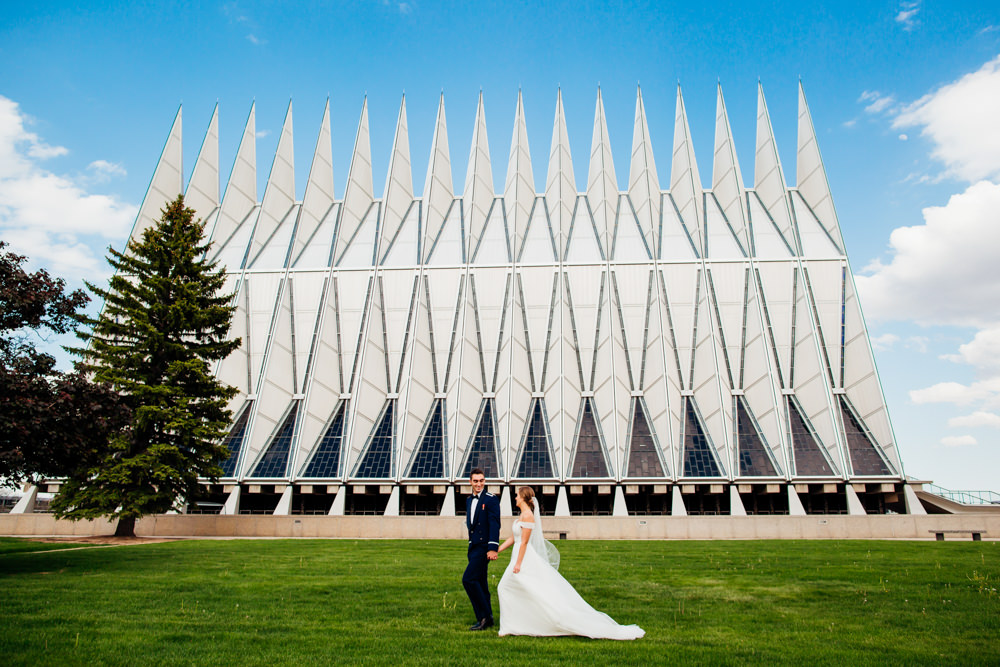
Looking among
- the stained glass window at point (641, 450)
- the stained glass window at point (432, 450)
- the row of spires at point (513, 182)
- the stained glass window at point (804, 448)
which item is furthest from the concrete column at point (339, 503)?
the stained glass window at point (804, 448)

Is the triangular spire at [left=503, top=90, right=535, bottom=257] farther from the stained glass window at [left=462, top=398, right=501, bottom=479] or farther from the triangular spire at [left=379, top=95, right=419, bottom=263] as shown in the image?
the stained glass window at [left=462, top=398, right=501, bottom=479]

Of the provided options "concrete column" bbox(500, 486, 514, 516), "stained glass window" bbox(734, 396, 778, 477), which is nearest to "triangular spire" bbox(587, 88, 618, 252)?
"stained glass window" bbox(734, 396, 778, 477)

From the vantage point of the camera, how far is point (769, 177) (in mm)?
43062

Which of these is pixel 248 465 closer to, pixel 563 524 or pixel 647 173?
pixel 563 524

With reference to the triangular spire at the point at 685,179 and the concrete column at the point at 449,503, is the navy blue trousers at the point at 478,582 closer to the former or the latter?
the concrete column at the point at 449,503

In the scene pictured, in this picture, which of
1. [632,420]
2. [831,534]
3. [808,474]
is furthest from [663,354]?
[831,534]

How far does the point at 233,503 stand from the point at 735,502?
25147 millimetres

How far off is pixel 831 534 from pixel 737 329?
15.3 metres

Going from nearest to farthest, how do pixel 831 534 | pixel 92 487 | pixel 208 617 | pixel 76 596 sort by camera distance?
pixel 208 617
pixel 76 596
pixel 92 487
pixel 831 534

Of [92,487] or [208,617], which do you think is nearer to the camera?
[208,617]

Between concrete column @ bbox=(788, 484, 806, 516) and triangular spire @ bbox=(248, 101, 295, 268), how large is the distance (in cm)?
3291

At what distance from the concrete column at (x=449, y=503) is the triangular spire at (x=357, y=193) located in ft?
57.7

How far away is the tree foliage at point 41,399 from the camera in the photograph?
1189cm

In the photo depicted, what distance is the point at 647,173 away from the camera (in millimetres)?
41406
